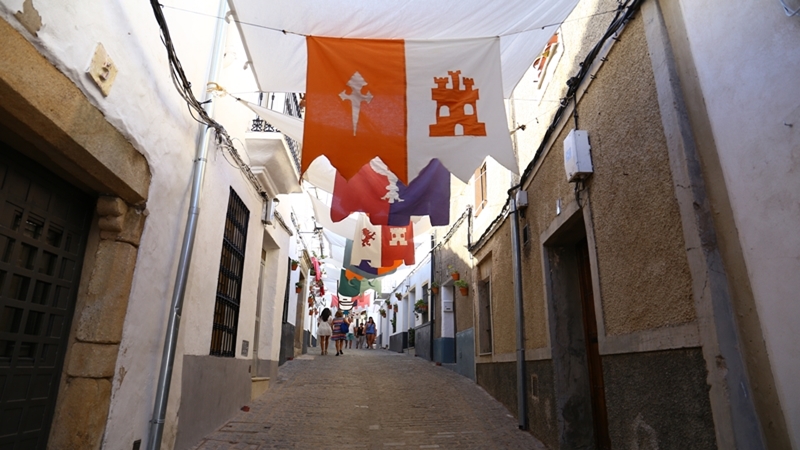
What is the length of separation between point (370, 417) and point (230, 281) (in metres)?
2.54

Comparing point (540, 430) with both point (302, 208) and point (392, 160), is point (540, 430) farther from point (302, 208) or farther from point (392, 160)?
point (302, 208)

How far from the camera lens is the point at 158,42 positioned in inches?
146

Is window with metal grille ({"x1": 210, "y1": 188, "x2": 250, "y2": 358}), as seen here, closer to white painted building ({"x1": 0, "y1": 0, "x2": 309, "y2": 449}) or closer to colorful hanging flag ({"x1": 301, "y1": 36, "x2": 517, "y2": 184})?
white painted building ({"x1": 0, "y1": 0, "x2": 309, "y2": 449})

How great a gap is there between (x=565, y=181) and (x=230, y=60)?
13.0 feet

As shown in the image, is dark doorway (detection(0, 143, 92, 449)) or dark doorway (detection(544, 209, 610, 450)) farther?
dark doorway (detection(544, 209, 610, 450))

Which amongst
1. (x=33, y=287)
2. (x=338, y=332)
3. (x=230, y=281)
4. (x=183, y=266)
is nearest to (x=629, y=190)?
(x=183, y=266)

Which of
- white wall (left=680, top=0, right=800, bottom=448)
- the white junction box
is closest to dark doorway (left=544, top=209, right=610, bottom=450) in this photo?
the white junction box

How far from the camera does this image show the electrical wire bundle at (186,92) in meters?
3.46

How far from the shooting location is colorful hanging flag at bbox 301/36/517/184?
4.05 meters

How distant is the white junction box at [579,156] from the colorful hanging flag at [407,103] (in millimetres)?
522

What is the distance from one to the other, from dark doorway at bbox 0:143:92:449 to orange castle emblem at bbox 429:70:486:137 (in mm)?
2773

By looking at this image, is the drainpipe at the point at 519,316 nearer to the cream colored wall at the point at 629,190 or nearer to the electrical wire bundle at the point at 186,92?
the cream colored wall at the point at 629,190

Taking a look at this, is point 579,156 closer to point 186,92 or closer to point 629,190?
point 629,190

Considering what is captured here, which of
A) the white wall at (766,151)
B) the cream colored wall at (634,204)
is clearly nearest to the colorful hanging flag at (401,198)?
the cream colored wall at (634,204)
